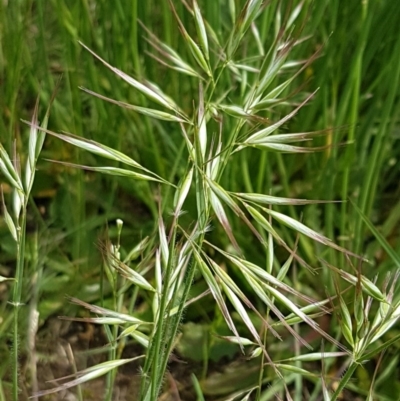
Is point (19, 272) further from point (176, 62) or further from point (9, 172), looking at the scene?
point (176, 62)

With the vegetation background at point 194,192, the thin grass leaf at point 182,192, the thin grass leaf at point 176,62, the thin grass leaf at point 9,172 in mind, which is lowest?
the vegetation background at point 194,192

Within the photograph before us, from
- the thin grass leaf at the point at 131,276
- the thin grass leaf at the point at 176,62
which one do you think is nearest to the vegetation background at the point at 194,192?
the thin grass leaf at the point at 176,62

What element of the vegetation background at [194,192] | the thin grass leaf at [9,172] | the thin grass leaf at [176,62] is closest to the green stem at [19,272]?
the thin grass leaf at [9,172]

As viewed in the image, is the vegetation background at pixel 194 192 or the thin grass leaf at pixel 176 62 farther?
the vegetation background at pixel 194 192

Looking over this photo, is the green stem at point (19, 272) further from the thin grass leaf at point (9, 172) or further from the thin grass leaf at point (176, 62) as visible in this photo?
the thin grass leaf at point (176, 62)

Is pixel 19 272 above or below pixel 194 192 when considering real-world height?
above

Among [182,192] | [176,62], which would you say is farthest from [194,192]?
[182,192]

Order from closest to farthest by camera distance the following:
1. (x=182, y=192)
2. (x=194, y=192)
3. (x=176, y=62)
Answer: (x=182, y=192) → (x=176, y=62) → (x=194, y=192)

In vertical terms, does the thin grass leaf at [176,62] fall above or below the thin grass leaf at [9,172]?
above

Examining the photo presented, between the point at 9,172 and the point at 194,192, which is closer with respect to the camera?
the point at 9,172


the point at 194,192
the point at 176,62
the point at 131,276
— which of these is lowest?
the point at 194,192

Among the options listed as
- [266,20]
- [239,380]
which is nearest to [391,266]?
[239,380]
